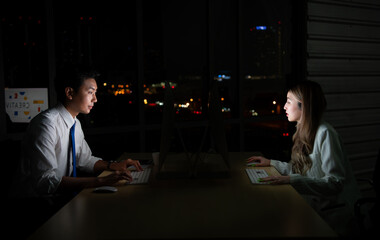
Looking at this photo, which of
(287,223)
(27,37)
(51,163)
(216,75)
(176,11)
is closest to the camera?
(287,223)

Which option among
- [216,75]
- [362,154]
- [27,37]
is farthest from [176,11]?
[362,154]

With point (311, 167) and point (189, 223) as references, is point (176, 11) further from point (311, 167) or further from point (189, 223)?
point (189, 223)

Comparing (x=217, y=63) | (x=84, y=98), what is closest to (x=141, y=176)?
(x=84, y=98)

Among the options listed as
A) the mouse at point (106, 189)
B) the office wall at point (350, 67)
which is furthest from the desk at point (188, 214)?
the office wall at point (350, 67)

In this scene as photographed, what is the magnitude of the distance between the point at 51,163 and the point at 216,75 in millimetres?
2090

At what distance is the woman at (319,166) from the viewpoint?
1.93 metres

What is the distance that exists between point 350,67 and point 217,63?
64.7 inches

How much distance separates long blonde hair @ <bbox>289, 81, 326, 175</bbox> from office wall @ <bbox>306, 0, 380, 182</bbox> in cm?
177

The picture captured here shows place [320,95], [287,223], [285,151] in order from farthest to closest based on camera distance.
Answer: [285,151] < [320,95] < [287,223]

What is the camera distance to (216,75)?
370cm

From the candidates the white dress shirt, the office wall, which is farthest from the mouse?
the office wall

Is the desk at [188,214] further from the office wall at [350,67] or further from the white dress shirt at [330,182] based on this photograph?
the office wall at [350,67]

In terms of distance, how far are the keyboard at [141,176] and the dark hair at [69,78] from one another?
713 millimetres

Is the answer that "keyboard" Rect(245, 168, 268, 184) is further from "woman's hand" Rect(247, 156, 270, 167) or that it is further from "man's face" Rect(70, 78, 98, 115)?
"man's face" Rect(70, 78, 98, 115)
